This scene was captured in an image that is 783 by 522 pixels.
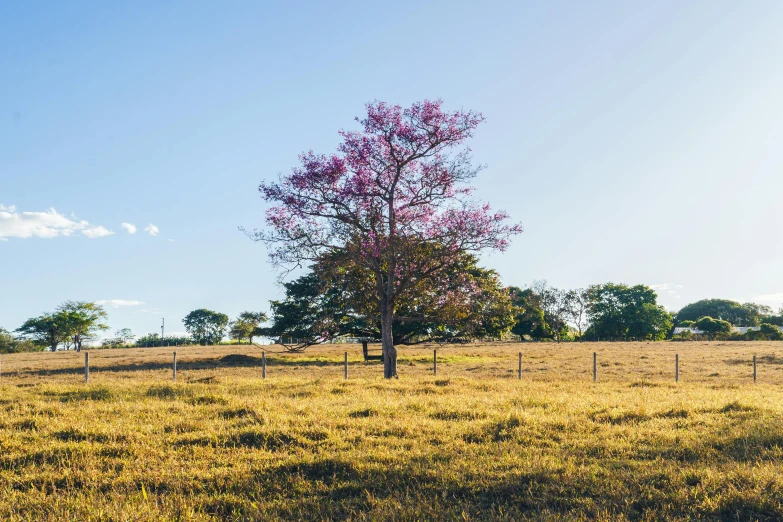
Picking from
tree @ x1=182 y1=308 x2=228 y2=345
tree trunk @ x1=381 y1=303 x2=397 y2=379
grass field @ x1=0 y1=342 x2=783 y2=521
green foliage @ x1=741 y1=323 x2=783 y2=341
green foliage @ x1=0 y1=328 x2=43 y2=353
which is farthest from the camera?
tree @ x1=182 y1=308 x2=228 y2=345

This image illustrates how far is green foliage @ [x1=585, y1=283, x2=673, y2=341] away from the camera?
352 feet

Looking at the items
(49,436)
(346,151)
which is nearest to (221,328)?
(346,151)

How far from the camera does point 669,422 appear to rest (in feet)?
41.0

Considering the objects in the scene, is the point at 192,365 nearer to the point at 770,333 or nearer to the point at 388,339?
the point at 388,339

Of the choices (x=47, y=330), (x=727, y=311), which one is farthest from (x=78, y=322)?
(x=727, y=311)

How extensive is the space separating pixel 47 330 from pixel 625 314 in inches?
4216

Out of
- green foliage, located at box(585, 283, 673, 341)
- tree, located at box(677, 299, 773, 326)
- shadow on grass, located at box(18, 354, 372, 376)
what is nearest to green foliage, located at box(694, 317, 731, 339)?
green foliage, located at box(585, 283, 673, 341)

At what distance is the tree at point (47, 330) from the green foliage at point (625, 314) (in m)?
97.9

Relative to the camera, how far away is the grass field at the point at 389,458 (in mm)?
7191

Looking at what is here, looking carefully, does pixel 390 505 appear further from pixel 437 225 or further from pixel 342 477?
pixel 437 225

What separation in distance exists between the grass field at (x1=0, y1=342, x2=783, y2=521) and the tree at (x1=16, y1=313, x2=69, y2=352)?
334 ft

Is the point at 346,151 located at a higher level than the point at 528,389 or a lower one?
higher

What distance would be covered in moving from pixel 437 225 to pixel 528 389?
840 centimetres

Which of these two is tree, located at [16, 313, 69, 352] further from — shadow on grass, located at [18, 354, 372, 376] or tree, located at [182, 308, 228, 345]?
shadow on grass, located at [18, 354, 372, 376]
